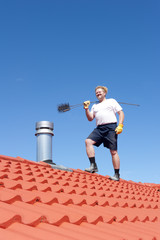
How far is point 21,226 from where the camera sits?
154cm

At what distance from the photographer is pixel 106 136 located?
5.38m

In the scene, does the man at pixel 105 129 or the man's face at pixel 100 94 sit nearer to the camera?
the man at pixel 105 129

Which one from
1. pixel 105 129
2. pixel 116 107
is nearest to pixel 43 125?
pixel 105 129

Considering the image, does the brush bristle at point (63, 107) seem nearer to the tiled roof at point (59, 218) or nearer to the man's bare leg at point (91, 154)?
the man's bare leg at point (91, 154)

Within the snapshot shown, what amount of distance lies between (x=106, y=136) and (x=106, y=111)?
439 millimetres

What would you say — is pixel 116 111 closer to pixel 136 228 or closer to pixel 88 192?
pixel 88 192

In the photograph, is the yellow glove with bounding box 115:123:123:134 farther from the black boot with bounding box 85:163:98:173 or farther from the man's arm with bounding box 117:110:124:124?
the black boot with bounding box 85:163:98:173

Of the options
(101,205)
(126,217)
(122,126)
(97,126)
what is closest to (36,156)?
(97,126)

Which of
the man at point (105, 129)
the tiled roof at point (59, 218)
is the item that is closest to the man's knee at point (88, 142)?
the man at point (105, 129)

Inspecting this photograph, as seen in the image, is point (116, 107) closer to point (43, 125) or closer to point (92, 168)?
point (92, 168)

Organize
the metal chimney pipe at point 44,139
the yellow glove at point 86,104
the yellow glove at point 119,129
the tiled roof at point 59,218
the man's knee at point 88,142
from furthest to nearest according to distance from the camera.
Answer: the metal chimney pipe at point 44,139
the yellow glove at point 86,104
the man's knee at point 88,142
the yellow glove at point 119,129
the tiled roof at point 59,218

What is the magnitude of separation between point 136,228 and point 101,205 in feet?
1.93

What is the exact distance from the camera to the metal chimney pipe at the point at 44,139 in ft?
18.5

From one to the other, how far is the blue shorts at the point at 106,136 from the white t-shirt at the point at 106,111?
0.09m
